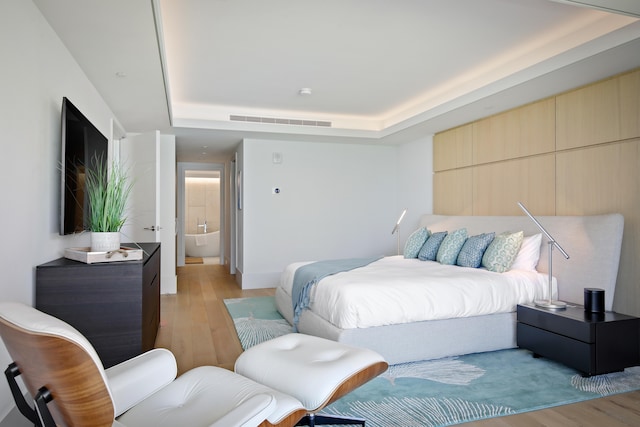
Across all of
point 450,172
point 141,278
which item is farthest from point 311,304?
point 450,172

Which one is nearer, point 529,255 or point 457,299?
point 457,299

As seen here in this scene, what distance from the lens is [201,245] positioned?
11000 mm

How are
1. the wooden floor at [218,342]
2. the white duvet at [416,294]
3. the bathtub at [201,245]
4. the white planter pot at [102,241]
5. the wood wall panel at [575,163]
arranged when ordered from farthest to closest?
1. the bathtub at [201,245]
2. the wood wall panel at [575,163]
3. the white duvet at [416,294]
4. the white planter pot at [102,241]
5. the wooden floor at [218,342]

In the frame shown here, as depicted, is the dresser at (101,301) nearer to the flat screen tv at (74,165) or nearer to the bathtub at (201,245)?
the flat screen tv at (74,165)

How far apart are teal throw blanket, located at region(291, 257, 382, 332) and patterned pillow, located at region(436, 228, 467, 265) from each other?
2.52ft

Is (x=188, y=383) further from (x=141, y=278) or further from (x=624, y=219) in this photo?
(x=624, y=219)

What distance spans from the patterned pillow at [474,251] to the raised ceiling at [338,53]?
1.39 meters

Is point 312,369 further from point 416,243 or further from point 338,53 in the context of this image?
point 416,243

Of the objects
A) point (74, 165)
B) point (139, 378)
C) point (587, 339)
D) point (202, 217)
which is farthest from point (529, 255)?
point (202, 217)

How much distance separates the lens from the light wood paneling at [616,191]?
3314 mm

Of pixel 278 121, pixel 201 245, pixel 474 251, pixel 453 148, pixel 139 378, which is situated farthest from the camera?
pixel 201 245

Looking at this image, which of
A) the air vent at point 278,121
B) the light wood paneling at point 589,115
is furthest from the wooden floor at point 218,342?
the air vent at point 278,121

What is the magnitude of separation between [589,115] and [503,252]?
1.41 metres

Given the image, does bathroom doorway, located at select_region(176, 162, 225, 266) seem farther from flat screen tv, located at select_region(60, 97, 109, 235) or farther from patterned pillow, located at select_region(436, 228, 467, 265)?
flat screen tv, located at select_region(60, 97, 109, 235)
